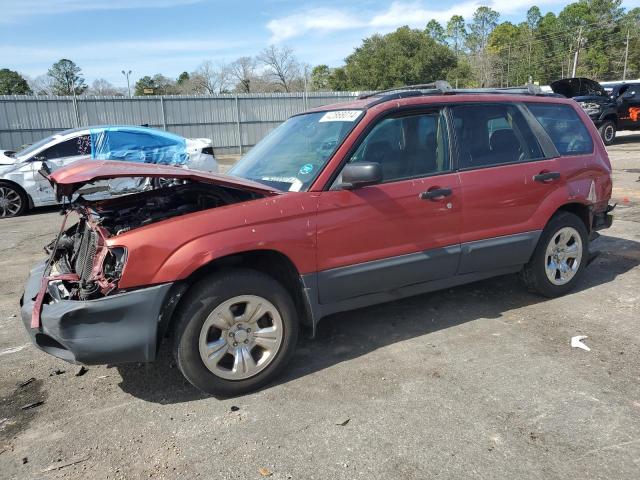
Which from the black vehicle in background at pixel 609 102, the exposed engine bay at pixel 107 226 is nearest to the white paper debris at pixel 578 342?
the exposed engine bay at pixel 107 226

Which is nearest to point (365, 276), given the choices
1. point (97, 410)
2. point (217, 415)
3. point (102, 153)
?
point (217, 415)

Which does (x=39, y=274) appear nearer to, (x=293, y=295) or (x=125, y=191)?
(x=125, y=191)

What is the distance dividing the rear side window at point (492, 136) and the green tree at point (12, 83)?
73500 millimetres

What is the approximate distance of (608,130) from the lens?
62.1ft

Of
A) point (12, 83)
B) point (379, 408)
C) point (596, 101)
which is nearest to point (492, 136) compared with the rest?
point (379, 408)

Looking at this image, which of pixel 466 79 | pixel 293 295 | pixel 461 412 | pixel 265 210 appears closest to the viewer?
pixel 461 412

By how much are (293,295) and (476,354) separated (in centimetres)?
140

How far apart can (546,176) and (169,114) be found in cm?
2066

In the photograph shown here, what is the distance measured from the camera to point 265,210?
3.34 metres

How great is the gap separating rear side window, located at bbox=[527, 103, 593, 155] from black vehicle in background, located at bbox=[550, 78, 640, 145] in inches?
585

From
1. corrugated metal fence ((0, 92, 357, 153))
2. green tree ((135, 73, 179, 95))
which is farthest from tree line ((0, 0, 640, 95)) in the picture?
corrugated metal fence ((0, 92, 357, 153))

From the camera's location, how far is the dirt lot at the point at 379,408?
2666mm

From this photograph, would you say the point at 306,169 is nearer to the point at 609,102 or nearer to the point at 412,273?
the point at 412,273

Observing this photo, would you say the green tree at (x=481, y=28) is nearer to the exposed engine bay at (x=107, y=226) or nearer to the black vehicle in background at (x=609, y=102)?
the black vehicle in background at (x=609, y=102)
